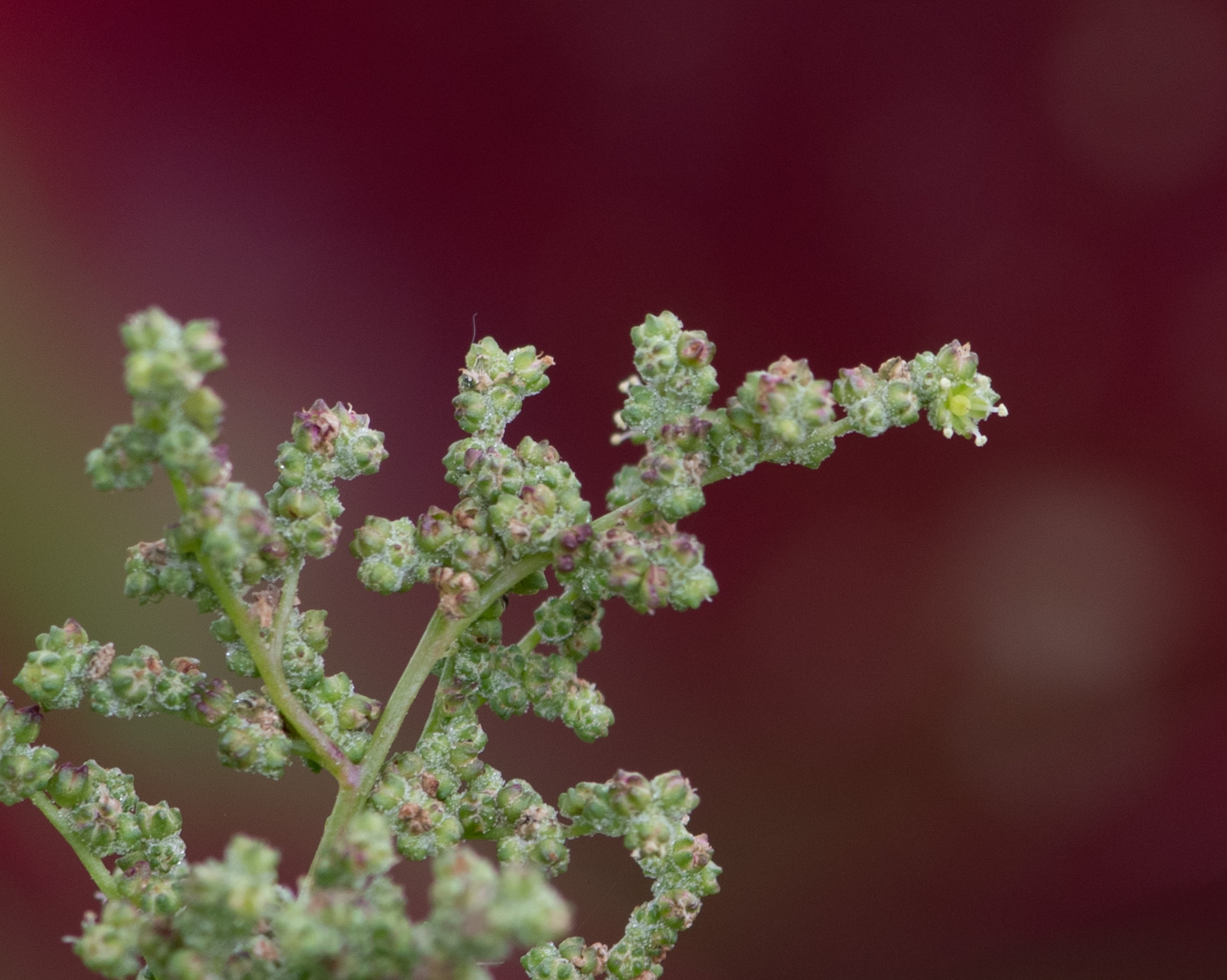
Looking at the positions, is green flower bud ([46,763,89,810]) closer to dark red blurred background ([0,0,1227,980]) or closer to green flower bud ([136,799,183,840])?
green flower bud ([136,799,183,840])

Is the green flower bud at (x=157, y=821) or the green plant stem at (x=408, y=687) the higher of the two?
the green plant stem at (x=408, y=687)

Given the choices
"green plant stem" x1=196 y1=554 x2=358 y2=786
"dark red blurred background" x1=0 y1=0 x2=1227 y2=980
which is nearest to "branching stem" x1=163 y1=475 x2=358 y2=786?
"green plant stem" x1=196 y1=554 x2=358 y2=786

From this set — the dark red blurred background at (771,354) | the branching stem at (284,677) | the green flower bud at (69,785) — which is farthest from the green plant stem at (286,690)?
the dark red blurred background at (771,354)

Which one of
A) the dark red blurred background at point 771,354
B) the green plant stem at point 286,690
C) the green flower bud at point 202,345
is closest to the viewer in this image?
the green flower bud at point 202,345

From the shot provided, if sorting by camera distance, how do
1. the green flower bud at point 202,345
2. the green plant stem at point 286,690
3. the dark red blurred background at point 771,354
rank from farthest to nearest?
the dark red blurred background at point 771,354, the green plant stem at point 286,690, the green flower bud at point 202,345

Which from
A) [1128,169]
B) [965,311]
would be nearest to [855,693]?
[965,311]

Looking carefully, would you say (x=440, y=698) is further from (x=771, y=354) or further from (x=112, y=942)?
(x=771, y=354)

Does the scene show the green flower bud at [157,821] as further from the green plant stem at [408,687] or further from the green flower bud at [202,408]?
the green flower bud at [202,408]

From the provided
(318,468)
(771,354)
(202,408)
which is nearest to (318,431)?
(318,468)
